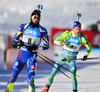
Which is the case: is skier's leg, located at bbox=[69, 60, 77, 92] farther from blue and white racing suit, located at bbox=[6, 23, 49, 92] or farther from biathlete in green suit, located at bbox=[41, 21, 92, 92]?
blue and white racing suit, located at bbox=[6, 23, 49, 92]

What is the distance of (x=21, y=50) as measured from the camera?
4.88m

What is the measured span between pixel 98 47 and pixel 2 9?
466 ft

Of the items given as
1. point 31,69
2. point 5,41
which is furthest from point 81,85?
point 5,41

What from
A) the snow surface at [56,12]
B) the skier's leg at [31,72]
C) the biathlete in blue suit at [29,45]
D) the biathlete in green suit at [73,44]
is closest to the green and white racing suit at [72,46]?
the biathlete in green suit at [73,44]

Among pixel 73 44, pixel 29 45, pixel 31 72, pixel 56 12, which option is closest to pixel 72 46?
pixel 73 44

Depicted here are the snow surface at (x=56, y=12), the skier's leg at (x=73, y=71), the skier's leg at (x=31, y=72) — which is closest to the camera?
the skier's leg at (x=31, y=72)

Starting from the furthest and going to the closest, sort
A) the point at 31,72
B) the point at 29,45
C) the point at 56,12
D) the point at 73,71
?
the point at 56,12, the point at 73,71, the point at 29,45, the point at 31,72

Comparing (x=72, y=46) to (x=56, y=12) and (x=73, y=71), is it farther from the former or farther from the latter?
(x=56, y=12)

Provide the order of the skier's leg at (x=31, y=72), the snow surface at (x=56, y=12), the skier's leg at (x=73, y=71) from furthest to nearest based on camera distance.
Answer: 1. the snow surface at (x=56, y=12)
2. the skier's leg at (x=73, y=71)
3. the skier's leg at (x=31, y=72)

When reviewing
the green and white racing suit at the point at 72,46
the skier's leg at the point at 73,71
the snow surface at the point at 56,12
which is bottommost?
the skier's leg at the point at 73,71

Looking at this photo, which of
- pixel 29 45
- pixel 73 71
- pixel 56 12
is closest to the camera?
pixel 29 45

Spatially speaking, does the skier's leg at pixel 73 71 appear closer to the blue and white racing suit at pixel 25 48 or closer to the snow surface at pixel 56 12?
the blue and white racing suit at pixel 25 48

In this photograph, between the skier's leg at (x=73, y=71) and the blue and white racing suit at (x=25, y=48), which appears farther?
the skier's leg at (x=73, y=71)

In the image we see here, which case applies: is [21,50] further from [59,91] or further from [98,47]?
[98,47]
